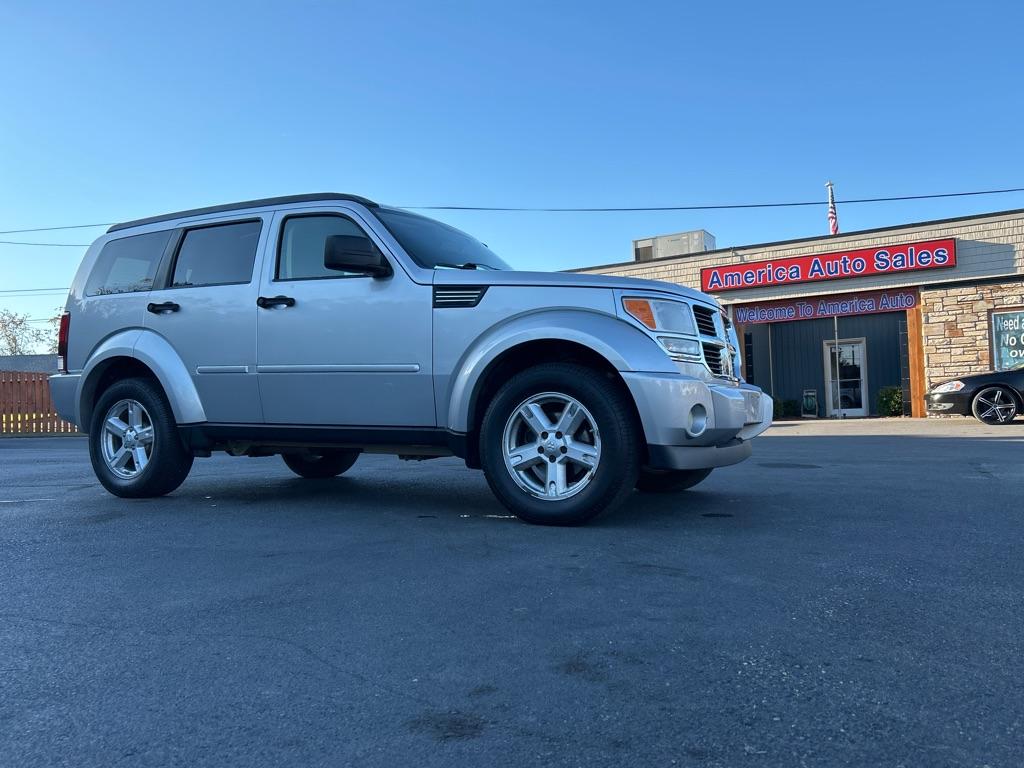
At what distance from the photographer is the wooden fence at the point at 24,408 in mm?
23438

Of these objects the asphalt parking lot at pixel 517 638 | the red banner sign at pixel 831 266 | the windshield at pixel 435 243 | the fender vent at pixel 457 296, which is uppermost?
the red banner sign at pixel 831 266

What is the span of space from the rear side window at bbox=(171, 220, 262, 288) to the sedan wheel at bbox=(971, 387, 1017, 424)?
14.3 meters

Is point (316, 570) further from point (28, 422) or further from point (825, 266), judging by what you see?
point (28, 422)

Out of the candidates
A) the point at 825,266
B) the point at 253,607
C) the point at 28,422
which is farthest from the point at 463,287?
the point at 28,422

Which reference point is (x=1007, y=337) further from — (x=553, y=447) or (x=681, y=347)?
(x=553, y=447)

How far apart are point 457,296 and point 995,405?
548 inches

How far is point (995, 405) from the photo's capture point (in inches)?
596

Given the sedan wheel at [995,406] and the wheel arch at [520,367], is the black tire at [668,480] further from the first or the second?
the sedan wheel at [995,406]

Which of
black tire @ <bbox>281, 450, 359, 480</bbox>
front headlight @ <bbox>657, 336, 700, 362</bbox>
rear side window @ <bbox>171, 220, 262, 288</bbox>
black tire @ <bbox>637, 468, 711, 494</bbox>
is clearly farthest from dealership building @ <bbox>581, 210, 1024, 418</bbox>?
rear side window @ <bbox>171, 220, 262, 288</bbox>

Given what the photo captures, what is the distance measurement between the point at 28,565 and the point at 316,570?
1400mm

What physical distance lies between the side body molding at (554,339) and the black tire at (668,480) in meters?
1.38

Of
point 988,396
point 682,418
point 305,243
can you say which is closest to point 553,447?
point 682,418

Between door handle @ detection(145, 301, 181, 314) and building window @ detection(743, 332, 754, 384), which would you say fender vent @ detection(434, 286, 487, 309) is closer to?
door handle @ detection(145, 301, 181, 314)

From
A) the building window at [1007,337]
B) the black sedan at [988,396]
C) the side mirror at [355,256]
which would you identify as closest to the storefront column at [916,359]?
the building window at [1007,337]
